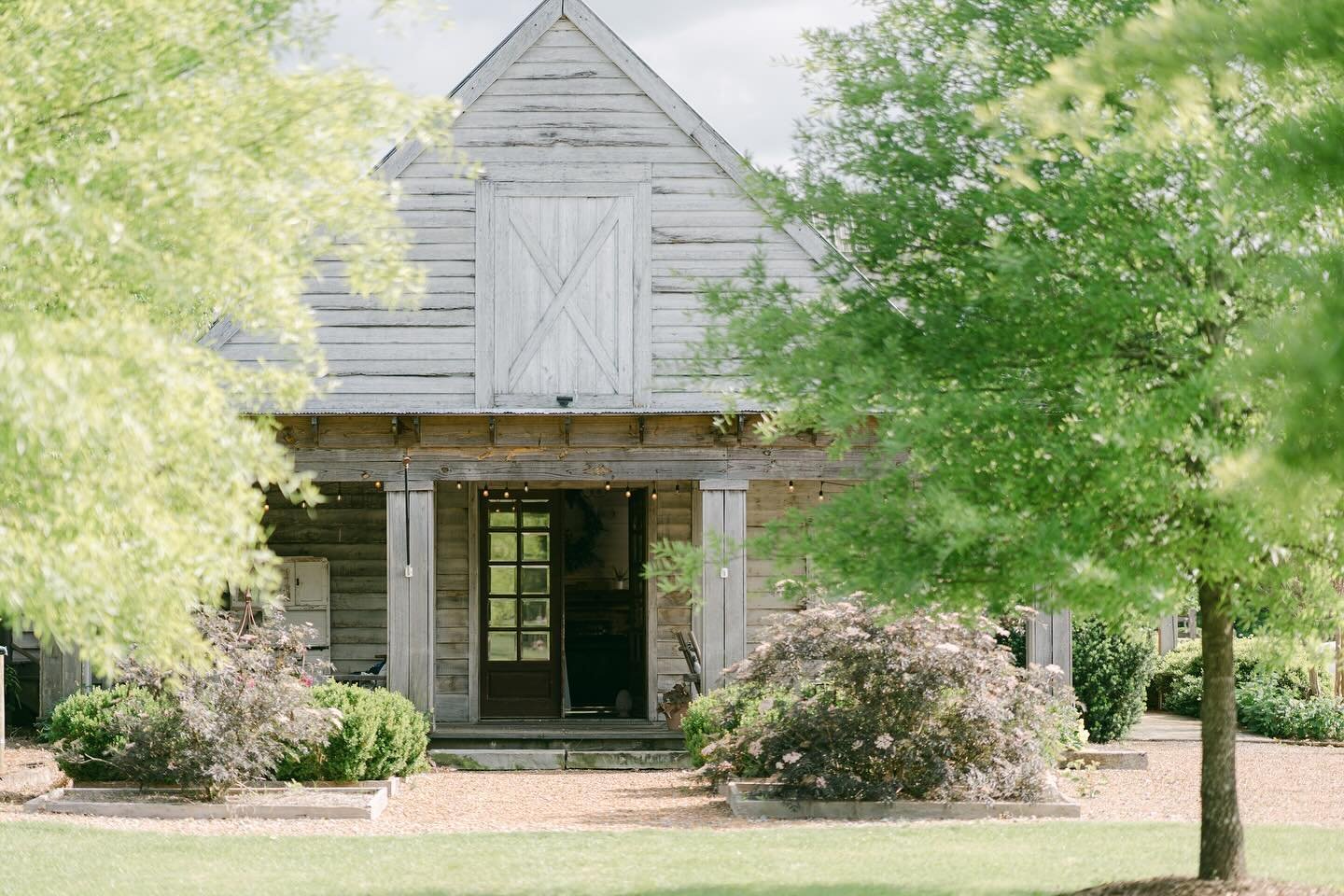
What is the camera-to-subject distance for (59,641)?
225 inches

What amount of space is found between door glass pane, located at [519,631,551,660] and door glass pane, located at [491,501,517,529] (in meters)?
1.24

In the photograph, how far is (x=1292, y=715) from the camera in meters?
17.4

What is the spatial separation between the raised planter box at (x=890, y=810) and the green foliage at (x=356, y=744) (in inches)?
127

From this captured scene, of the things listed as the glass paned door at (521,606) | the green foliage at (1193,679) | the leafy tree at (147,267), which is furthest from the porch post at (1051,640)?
the leafy tree at (147,267)

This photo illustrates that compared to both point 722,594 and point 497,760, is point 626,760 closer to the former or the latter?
point 497,760

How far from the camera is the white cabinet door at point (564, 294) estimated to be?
14867mm

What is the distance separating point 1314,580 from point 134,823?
321 inches

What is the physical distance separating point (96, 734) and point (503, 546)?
5.68 m

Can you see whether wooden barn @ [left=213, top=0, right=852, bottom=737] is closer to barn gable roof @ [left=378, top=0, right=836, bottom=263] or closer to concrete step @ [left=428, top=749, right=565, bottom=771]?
barn gable roof @ [left=378, top=0, right=836, bottom=263]

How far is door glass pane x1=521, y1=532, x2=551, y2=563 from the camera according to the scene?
17219 mm

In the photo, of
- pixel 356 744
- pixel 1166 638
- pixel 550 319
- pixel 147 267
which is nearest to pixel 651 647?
pixel 550 319

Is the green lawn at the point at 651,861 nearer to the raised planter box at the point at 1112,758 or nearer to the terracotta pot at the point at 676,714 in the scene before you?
the raised planter box at the point at 1112,758

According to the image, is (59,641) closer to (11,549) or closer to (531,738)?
(11,549)

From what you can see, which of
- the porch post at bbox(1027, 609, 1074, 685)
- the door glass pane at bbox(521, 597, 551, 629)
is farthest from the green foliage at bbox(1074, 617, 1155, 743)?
the door glass pane at bbox(521, 597, 551, 629)
